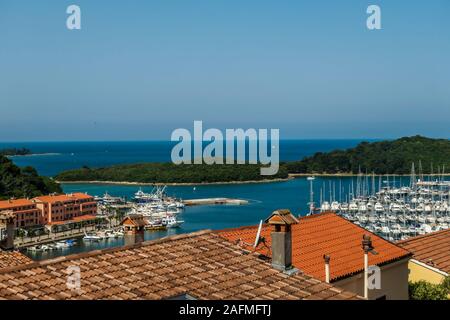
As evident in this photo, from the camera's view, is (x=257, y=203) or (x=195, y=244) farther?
(x=257, y=203)

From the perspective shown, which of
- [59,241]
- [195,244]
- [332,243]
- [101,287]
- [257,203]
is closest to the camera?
[101,287]

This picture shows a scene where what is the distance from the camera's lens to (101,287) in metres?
4.40

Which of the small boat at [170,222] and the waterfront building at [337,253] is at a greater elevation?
the waterfront building at [337,253]

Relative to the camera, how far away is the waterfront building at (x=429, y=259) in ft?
29.7

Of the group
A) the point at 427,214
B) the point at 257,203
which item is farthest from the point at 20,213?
the point at 427,214

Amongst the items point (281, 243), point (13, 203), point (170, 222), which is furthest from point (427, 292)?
point (170, 222)

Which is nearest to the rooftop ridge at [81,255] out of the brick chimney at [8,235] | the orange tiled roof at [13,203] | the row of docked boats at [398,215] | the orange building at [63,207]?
the brick chimney at [8,235]

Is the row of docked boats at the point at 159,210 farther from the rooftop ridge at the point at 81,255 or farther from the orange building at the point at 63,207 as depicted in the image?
the rooftop ridge at the point at 81,255

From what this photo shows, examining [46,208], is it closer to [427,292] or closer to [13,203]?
[13,203]

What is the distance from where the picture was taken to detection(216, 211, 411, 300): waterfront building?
708 cm

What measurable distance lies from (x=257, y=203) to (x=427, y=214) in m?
19.0

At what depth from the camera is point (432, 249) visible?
33.6 feet

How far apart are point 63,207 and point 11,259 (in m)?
39.5
